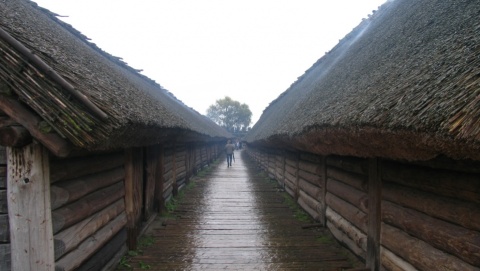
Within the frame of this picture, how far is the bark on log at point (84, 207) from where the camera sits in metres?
3.23

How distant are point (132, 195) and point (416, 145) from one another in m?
4.67

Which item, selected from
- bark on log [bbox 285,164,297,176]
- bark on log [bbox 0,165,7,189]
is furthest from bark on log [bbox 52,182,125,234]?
bark on log [bbox 285,164,297,176]

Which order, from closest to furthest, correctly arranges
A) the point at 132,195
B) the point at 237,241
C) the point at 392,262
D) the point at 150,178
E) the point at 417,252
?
the point at 417,252 → the point at 392,262 → the point at 132,195 → the point at 237,241 → the point at 150,178

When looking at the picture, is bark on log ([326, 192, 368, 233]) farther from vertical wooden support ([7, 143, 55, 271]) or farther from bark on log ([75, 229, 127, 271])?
vertical wooden support ([7, 143, 55, 271])

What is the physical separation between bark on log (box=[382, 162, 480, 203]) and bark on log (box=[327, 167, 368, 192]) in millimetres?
733

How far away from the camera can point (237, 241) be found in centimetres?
627

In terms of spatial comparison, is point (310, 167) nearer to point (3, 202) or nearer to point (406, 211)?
point (406, 211)

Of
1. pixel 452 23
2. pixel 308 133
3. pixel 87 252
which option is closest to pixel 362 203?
pixel 308 133

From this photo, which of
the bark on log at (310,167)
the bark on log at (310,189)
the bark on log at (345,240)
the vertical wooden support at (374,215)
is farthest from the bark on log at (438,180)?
the bark on log at (310,167)

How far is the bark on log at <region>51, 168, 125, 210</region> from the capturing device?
127 inches

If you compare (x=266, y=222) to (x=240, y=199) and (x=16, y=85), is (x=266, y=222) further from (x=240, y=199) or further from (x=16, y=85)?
(x=16, y=85)

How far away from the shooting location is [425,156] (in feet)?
8.92

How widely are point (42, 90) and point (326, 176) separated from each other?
18.2 ft

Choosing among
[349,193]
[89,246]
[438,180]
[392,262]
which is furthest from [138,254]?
[438,180]
